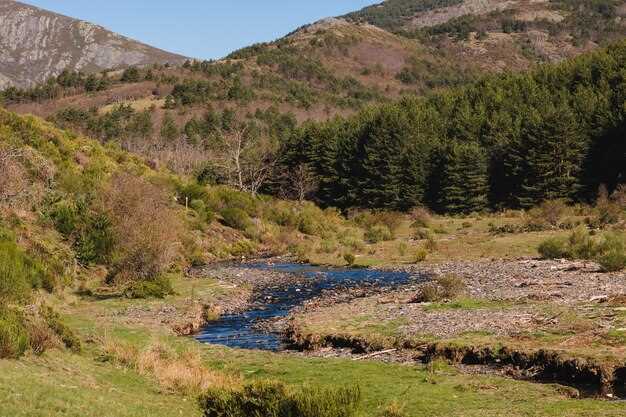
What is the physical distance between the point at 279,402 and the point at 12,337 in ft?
24.7

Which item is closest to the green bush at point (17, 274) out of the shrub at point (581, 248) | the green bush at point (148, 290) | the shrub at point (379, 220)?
the green bush at point (148, 290)

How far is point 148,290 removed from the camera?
3067 centimetres

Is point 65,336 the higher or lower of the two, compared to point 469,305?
higher

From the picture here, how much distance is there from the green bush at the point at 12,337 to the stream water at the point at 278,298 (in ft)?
27.6

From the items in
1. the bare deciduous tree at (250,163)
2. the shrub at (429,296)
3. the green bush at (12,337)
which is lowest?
the shrub at (429,296)

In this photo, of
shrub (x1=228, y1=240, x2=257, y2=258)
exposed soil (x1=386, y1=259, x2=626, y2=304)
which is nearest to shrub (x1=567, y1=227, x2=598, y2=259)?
exposed soil (x1=386, y1=259, x2=626, y2=304)

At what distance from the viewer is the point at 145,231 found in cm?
3438

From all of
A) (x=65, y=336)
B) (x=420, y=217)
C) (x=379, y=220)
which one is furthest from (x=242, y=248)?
(x=65, y=336)

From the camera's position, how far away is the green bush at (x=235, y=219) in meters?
60.2

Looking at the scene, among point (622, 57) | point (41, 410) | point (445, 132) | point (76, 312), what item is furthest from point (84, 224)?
point (622, 57)

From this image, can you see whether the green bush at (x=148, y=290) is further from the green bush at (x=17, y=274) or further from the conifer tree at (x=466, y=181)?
the conifer tree at (x=466, y=181)

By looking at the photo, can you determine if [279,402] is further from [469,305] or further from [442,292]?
[442,292]

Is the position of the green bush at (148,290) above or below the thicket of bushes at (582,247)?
below

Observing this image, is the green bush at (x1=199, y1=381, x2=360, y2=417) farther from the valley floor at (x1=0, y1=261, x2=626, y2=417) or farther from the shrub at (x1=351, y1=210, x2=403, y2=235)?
the shrub at (x1=351, y1=210, x2=403, y2=235)
